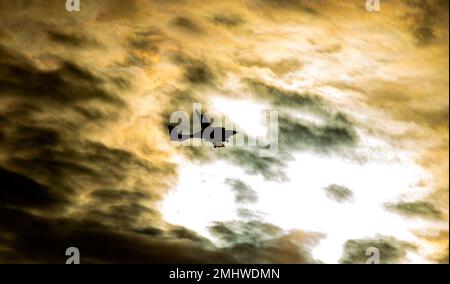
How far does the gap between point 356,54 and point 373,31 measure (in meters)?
0.28

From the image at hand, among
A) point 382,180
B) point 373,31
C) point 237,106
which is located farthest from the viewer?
point 382,180

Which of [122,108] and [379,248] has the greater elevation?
[122,108]

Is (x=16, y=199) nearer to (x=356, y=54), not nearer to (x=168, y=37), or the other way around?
(x=168, y=37)

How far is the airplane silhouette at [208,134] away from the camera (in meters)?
4.71

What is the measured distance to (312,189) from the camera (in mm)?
→ 5055

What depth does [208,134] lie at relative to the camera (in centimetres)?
477

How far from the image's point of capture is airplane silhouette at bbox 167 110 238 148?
186 inches

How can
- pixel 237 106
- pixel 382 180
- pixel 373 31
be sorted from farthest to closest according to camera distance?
pixel 382 180, pixel 237 106, pixel 373 31

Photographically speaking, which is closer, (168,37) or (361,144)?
(168,37)

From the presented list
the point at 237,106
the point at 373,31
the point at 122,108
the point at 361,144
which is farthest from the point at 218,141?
the point at 373,31

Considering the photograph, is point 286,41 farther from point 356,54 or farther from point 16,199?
point 16,199

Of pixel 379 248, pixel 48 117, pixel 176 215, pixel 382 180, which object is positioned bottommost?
pixel 379 248

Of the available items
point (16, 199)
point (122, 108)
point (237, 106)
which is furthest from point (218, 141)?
point (16, 199)

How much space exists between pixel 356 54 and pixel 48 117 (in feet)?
11.4
